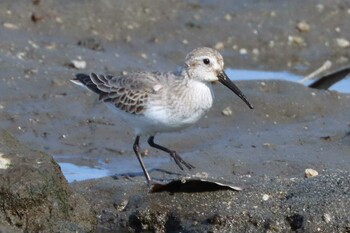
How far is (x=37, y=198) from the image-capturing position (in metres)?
6.74

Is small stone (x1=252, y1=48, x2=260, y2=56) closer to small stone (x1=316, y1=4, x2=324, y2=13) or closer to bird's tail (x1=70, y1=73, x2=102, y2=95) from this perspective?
small stone (x1=316, y1=4, x2=324, y2=13)

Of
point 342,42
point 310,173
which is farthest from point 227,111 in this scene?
point 342,42

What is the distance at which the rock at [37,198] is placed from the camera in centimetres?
668

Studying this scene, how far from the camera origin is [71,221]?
6984mm

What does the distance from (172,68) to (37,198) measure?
20.1 feet

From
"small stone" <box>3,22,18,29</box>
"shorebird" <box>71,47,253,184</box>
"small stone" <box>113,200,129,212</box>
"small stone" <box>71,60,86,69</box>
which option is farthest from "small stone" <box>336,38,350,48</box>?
"small stone" <box>113,200,129,212</box>

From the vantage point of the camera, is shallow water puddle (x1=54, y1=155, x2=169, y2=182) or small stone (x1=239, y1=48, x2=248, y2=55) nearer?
shallow water puddle (x1=54, y1=155, x2=169, y2=182)

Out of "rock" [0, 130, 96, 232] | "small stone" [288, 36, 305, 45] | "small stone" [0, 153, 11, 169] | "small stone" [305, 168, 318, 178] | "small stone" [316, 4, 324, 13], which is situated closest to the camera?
"rock" [0, 130, 96, 232]

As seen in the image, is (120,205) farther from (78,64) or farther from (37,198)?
(78,64)

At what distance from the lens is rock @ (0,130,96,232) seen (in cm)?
668

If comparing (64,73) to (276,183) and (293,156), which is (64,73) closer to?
(293,156)

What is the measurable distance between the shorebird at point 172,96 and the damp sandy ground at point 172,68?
0.52 meters

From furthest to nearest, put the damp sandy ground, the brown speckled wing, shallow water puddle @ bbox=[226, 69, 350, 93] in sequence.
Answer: shallow water puddle @ bbox=[226, 69, 350, 93]
the damp sandy ground
the brown speckled wing

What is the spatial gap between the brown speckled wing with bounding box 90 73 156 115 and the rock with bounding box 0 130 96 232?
170 centimetres
